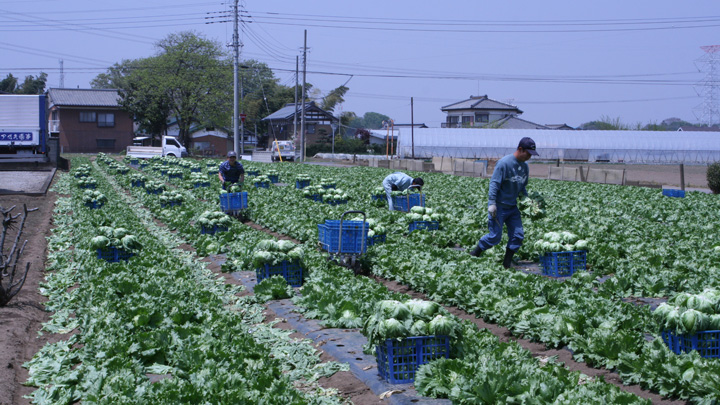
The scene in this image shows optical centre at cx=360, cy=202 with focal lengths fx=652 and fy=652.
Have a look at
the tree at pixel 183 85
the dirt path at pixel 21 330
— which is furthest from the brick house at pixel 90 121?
the dirt path at pixel 21 330

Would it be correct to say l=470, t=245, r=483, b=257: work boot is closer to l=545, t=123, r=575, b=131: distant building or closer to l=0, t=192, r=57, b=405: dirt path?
l=0, t=192, r=57, b=405: dirt path

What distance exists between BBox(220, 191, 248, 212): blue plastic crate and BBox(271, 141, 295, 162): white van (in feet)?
134

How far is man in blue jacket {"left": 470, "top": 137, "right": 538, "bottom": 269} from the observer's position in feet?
29.7

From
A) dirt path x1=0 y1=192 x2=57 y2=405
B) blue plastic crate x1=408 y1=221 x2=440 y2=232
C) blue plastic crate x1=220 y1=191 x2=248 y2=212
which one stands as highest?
blue plastic crate x1=220 y1=191 x2=248 y2=212

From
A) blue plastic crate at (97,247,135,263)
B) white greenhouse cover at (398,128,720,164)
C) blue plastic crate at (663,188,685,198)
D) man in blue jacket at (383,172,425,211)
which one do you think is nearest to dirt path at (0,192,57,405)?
blue plastic crate at (97,247,135,263)

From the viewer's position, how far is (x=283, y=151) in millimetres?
57281

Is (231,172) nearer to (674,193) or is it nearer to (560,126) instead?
(674,193)

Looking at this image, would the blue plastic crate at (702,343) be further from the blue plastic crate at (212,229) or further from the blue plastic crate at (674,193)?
the blue plastic crate at (674,193)

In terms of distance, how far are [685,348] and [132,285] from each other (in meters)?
5.71

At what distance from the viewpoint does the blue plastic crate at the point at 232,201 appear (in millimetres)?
14734

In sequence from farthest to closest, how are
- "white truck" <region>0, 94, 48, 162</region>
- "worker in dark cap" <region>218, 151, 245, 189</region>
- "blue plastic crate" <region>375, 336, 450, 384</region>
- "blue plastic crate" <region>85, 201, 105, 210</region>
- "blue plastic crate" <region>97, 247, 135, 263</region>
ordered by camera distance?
"white truck" <region>0, 94, 48, 162</region> → "blue plastic crate" <region>85, 201, 105, 210</region> → "worker in dark cap" <region>218, 151, 245, 189</region> → "blue plastic crate" <region>97, 247, 135, 263</region> → "blue plastic crate" <region>375, 336, 450, 384</region>

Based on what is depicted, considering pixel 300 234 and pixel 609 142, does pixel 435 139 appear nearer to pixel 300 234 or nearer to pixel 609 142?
pixel 609 142

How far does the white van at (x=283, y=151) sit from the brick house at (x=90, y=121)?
18.7 meters

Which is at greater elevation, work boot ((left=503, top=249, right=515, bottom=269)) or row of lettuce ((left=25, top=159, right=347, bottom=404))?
work boot ((left=503, top=249, right=515, bottom=269))
